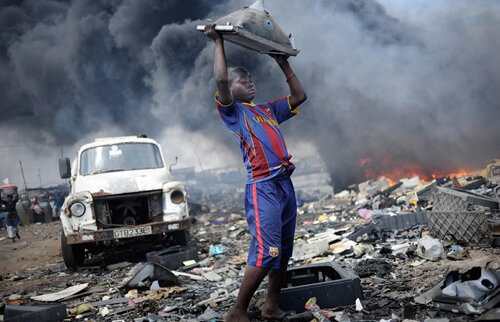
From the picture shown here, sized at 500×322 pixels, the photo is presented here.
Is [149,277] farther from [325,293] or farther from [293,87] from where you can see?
[293,87]

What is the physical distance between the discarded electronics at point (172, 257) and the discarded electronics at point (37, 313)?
6.13 ft

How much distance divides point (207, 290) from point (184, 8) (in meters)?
20.3

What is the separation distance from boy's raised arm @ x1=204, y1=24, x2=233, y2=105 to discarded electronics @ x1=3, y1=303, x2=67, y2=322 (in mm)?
2360

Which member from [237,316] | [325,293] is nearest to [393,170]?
[325,293]

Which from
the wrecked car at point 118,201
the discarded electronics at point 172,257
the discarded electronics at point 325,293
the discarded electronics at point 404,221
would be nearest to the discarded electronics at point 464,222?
the discarded electronics at point 404,221

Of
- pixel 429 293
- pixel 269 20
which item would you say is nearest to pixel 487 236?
pixel 429 293

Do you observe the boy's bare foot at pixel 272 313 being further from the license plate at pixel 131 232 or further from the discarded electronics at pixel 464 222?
the license plate at pixel 131 232

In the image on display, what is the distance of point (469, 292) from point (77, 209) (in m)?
5.18

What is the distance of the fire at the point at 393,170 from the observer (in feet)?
56.1

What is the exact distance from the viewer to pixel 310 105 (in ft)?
67.9

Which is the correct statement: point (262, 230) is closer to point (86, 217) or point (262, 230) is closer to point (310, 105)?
point (86, 217)

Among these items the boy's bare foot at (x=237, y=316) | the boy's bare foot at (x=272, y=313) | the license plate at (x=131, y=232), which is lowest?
the boy's bare foot at (x=272, y=313)

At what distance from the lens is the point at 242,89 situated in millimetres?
2469

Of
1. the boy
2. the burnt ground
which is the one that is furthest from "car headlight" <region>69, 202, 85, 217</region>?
the boy
